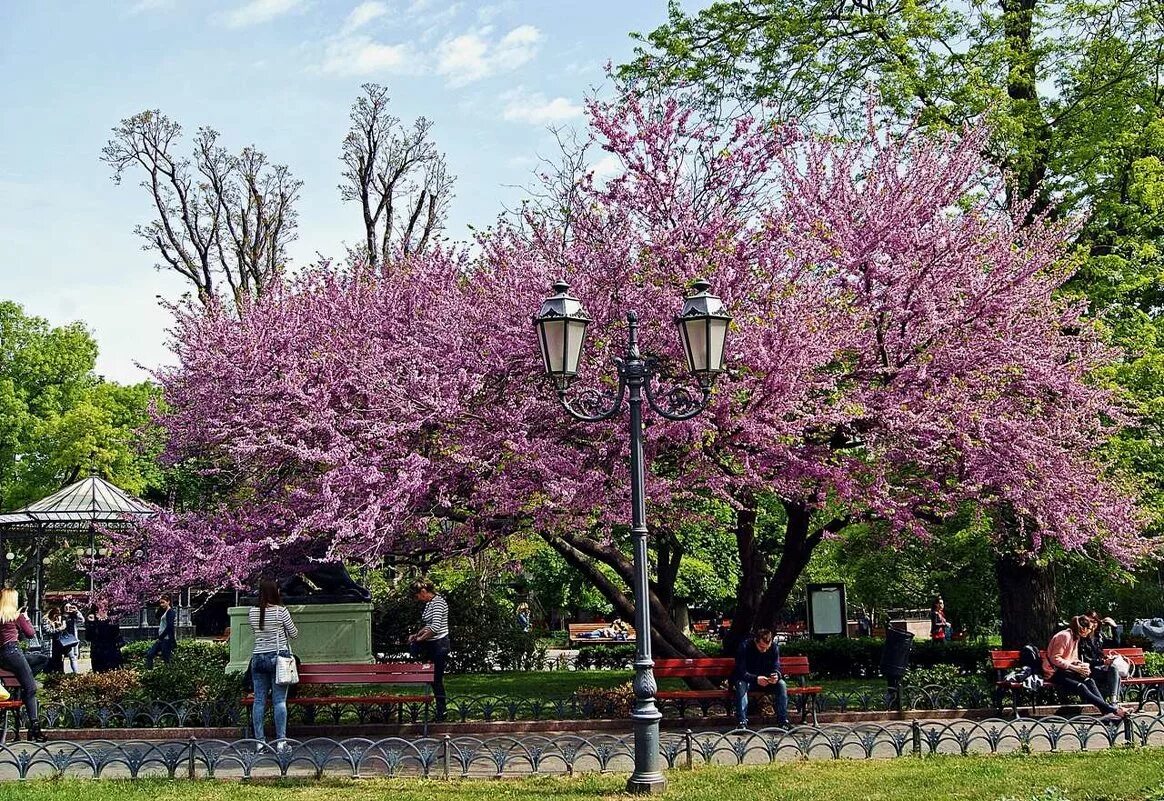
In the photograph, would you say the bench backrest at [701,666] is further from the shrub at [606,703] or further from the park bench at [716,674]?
the shrub at [606,703]

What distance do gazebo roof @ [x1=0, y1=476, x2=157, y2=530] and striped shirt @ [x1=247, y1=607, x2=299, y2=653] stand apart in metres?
14.5

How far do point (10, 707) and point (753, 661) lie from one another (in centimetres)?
825

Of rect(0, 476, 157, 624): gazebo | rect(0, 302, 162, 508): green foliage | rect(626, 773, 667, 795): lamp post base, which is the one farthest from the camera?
rect(0, 302, 162, 508): green foliage

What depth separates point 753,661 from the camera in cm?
1276

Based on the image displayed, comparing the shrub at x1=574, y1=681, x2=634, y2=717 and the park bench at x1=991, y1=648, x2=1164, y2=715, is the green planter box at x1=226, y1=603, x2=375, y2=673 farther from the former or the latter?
the park bench at x1=991, y1=648, x2=1164, y2=715

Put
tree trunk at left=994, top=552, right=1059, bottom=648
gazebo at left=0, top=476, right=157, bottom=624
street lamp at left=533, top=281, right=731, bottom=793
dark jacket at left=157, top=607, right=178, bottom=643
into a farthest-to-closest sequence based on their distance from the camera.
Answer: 1. gazebo at left=0, top=476, right=157, bottom=624
2. dark jacket at left=157, top=607, right=178, bottom=643
3. tree trunk at left=994, top=552, right=1059, bottom=648
4. street lamp at left=533, top=281, right=731, bottom=793

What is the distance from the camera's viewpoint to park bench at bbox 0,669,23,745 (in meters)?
12.4

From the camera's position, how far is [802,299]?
42.9 feet

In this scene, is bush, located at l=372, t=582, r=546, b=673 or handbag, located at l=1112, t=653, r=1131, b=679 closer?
handbag, located at l=1112, t=653, r=1131, b=679

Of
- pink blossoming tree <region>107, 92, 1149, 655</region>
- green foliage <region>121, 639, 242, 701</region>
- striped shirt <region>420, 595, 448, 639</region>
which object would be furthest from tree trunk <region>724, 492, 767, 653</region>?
green foliage <region>121, 639, 242, 701</region>

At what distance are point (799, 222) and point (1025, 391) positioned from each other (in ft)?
11.6

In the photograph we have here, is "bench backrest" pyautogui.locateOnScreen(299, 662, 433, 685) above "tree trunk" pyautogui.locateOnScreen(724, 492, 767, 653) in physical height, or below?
below

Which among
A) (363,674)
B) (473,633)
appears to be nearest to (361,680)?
(363,674)

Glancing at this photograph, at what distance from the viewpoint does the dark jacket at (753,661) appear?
500 inches
